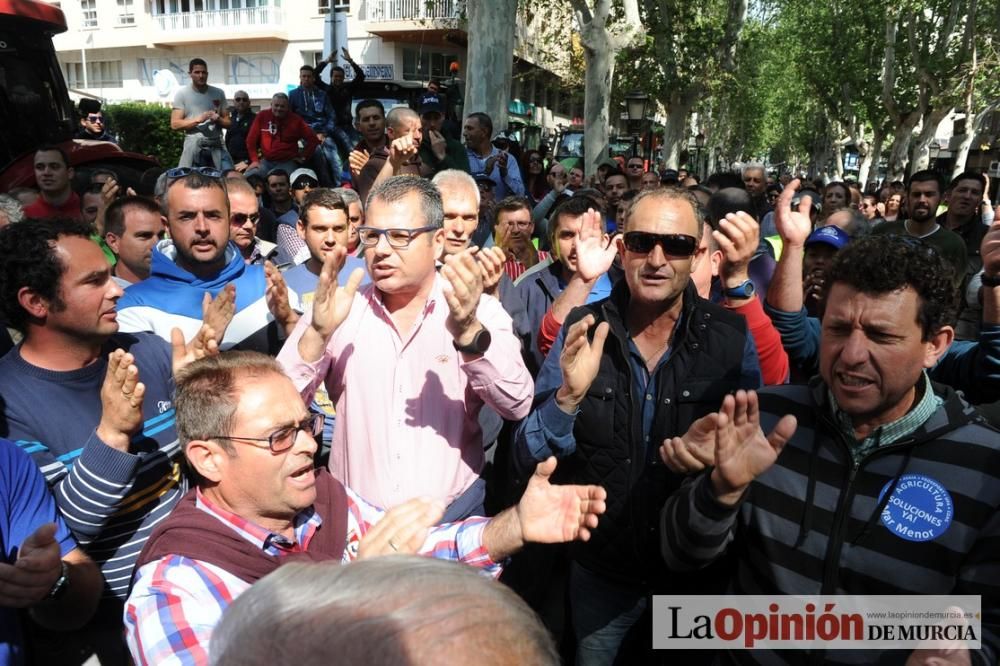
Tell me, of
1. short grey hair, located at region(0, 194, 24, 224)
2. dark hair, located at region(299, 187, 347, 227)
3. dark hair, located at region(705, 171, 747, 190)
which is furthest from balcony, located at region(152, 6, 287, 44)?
dark hair, located at region(299, 187, 347, 227)

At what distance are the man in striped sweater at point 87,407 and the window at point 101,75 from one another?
44.2 m

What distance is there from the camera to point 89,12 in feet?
128

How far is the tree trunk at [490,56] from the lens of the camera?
939cm

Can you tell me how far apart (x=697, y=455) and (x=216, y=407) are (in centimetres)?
125

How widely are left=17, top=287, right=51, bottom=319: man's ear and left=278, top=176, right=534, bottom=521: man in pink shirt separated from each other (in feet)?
2.51

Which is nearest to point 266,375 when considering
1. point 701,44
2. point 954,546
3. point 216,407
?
point 216,407

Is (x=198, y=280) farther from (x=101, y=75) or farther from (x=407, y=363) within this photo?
(x=101, y=75)

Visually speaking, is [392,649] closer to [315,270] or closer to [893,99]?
[315,270]

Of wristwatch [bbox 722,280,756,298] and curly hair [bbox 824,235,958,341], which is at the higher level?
curly hair [bbox 824,235,958,341]

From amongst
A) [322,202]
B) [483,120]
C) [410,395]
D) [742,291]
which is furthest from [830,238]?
[483,120]

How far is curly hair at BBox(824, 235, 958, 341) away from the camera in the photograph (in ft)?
5.78

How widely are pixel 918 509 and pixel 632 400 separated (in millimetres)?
852

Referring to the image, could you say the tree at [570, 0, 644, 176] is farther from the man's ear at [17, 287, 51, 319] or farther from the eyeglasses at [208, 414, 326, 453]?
the eyeglasses at [208, 414, 326, 453]

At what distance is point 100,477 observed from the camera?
1.91m
